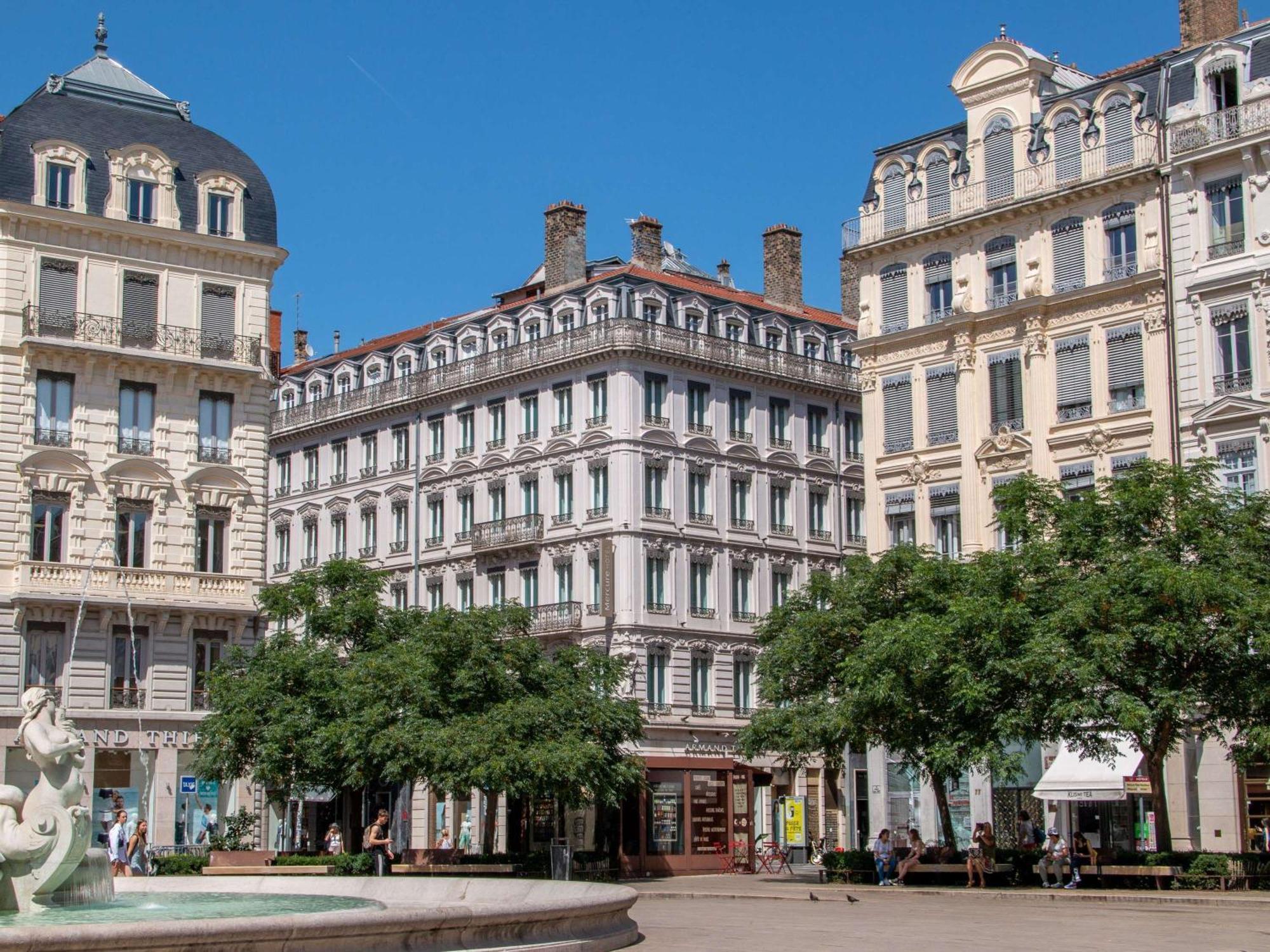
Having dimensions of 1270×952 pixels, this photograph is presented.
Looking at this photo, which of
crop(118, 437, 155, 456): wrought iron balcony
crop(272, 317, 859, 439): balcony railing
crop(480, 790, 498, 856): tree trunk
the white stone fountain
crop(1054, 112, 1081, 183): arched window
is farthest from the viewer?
crop(272, 317, 859, 439): balcony railing

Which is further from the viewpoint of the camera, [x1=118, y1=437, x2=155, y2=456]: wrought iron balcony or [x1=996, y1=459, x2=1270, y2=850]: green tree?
[x1=118, y1=437, x2=155, y2=456]: wrought iron balcony

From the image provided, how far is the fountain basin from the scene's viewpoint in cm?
1547

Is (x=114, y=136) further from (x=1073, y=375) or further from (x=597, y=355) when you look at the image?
(x=1073, y=375)

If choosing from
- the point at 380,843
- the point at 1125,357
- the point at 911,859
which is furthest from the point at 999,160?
the point at 380,843

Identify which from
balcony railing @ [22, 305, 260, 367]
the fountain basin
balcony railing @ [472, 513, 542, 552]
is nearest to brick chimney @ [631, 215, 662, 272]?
balcony railing @ [472, 513, 542, 552]

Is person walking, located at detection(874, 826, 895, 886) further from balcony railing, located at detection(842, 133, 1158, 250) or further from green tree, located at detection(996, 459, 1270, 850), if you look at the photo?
balcony railing, located at detection(842, 133, 1158, 250)

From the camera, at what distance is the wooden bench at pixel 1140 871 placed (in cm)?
3606

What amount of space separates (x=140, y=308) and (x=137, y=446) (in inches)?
162

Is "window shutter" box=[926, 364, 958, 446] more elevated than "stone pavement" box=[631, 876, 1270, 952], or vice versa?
"window shutter" box=[926, 364, 958, 446]

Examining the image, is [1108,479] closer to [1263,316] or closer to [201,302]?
[1263,316]

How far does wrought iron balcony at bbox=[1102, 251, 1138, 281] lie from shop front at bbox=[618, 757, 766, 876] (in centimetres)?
1955

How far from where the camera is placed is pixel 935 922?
27531mm

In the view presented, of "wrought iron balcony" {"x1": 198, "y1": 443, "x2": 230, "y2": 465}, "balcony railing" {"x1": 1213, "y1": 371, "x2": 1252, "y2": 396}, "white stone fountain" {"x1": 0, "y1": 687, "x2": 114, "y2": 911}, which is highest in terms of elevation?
"balcony railing" {"x1": 1213, "y1": 371, "x2": 1252, "y2": 396}

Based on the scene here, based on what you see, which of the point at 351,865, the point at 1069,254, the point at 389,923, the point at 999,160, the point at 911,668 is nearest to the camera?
the point at 389,923
